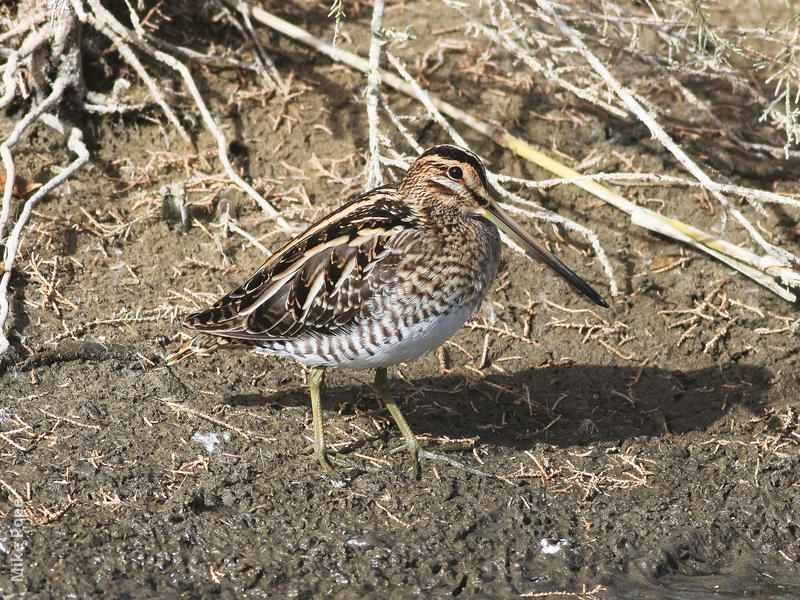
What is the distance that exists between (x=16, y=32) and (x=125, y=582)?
3.69 m

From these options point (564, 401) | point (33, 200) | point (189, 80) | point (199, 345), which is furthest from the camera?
point (189, 80)

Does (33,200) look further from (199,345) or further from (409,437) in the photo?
(409,437)

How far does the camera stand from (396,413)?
4.77 m

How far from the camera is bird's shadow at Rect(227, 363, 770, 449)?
198 inches

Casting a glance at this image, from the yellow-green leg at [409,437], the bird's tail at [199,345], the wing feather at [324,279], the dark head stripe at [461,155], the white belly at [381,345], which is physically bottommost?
the yellow-green leg at [409,437]

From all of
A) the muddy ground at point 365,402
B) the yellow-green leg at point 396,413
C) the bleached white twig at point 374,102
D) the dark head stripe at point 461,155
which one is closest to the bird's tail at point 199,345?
the muddy ground at point 365,402

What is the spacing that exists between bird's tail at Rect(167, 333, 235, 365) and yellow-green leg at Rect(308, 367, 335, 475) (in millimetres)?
426

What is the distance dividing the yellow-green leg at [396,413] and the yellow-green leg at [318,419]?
0.32 meters

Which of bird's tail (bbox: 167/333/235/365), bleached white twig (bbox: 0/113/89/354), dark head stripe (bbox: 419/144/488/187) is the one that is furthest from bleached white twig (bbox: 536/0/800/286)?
bleached white twig (bbox: 0/113/89/354)

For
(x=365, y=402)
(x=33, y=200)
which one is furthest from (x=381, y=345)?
(x=33, y=200)

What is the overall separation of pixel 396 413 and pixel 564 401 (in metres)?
1.01

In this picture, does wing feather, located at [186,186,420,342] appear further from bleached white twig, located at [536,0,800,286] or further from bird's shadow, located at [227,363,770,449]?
bleached white twig, located at [536,0,800,286]

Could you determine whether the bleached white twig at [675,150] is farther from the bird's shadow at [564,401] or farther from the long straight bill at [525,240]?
the long straight bill at [525,240]

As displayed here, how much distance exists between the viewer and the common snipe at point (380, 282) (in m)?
4.39
